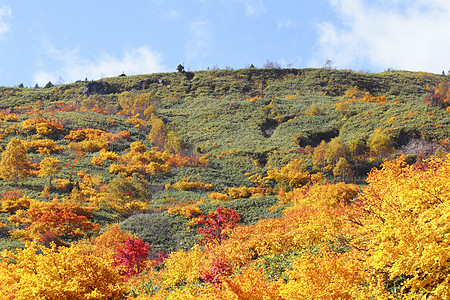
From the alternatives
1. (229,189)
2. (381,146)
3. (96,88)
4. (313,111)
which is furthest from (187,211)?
(96,88)

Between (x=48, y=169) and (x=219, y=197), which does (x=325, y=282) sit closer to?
(x=219, y=197)

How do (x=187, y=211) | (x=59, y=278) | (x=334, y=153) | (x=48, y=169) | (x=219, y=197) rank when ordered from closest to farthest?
(x=59, y=278), (x=187, y=211), (x=219, y=197), (x=48, y=169), (x=334, y=153)

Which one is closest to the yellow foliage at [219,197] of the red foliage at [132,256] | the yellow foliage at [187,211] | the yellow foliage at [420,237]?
the yellow foliage at [187,211]

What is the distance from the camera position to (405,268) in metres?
8.66

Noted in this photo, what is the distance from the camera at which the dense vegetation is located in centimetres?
1012

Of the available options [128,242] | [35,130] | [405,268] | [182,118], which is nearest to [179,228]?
[128,242]

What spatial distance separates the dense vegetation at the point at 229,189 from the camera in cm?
1012

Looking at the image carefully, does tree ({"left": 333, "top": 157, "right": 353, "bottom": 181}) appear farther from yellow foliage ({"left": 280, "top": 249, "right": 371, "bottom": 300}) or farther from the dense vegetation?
yellow foliage ({"left": 280, "top": 249, "right": 371, "bottom": 300})

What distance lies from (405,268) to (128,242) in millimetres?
20108

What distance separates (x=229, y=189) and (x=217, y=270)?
35.1m

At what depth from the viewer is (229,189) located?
166ft

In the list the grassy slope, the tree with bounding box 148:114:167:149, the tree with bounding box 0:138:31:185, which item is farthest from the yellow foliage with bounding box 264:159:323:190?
the tree with bounding box 0:138:31:185

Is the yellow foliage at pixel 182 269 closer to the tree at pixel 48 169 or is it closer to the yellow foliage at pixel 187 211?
the yellow foliage at pixel 187 211

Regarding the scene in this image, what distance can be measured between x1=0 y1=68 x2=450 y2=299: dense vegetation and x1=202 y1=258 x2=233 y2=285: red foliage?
0.07m
